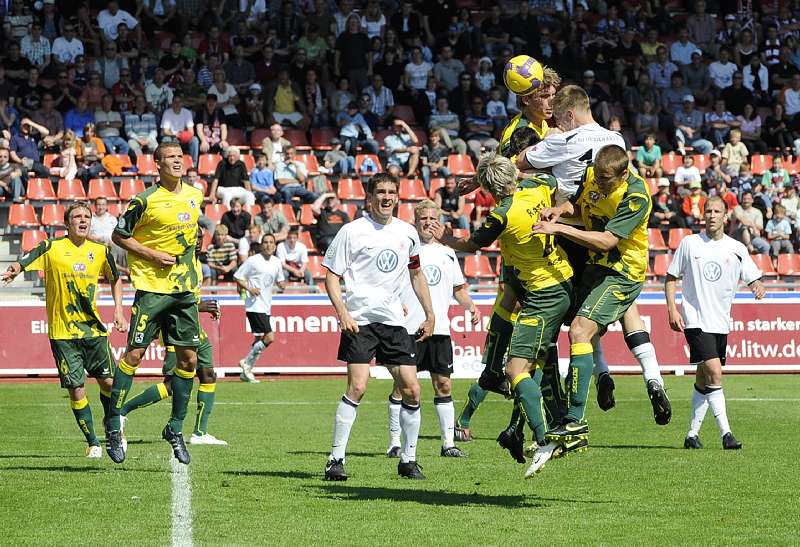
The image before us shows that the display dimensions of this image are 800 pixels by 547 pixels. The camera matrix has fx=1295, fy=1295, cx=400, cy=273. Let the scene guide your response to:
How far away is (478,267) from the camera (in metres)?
25.1

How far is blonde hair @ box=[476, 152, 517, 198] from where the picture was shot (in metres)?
9.05

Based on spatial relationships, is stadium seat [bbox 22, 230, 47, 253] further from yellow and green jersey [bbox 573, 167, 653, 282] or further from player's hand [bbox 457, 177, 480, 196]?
yellow and green jersey [bbox 573, 167, 653, 282]

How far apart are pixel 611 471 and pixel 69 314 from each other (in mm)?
5031

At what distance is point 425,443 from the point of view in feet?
43.5

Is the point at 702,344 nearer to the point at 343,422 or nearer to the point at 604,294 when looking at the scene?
the point at 604,294

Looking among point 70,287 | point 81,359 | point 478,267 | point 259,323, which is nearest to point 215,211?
point 259,323

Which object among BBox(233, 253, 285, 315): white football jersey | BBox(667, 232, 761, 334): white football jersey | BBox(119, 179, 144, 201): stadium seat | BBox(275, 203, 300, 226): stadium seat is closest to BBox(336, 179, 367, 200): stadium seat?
BBox(275, 203, 300, 226): stadium seat

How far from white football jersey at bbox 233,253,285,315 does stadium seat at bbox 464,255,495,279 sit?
5156 mm

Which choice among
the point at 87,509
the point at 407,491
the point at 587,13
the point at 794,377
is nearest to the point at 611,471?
the point at 407,491

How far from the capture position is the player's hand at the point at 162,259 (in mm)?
10398

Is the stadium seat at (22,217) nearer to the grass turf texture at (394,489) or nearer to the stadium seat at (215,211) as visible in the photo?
the stadium seat at (215,211)

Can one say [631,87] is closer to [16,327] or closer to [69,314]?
[16,327]

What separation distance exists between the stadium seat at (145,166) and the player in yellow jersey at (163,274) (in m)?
15.5

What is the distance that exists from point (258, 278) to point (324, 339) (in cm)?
176
